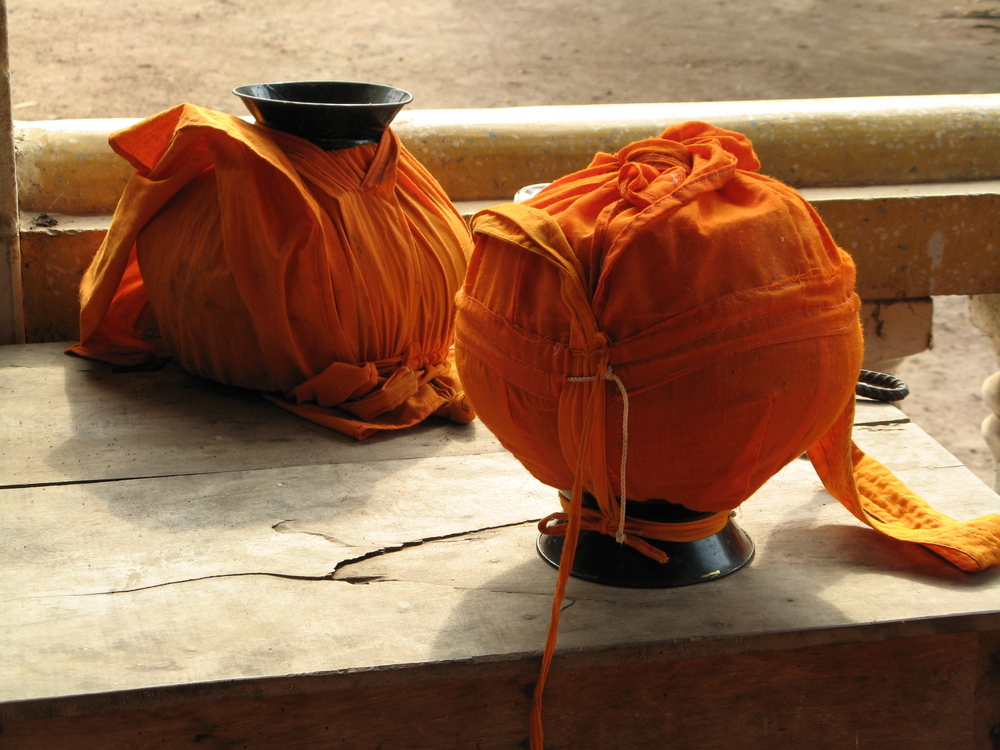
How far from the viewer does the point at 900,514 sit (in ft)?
4.46

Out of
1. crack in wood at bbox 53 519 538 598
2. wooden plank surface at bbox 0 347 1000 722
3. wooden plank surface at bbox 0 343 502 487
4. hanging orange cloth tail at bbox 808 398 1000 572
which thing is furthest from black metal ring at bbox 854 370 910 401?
crack in wood at bbox 53 519 538 598

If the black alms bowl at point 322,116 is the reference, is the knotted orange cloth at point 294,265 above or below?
below

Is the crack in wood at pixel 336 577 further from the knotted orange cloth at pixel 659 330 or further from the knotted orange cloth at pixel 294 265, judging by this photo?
the knotted orange cloth at pixel 294 265

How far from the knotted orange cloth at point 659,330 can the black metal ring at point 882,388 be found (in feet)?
2.35

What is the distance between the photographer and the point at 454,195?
2.31 meters

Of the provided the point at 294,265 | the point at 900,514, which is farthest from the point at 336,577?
the point at 900,514

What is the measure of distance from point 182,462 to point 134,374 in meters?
0.43

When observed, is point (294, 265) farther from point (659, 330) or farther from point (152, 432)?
point (659, 330)

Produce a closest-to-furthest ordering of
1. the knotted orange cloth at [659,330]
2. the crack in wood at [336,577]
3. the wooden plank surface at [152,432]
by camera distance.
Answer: the knotted orange cloth at [659,330]
the crack in wood at [336,577]
the wooden plank surface at [152,432]

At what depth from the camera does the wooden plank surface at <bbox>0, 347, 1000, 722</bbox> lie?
1067 millimetres

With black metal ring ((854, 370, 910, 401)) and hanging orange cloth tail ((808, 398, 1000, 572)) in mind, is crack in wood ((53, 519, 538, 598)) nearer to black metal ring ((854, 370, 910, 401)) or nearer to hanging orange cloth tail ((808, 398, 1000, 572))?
hanging orange cloth tail ((808, 398, 1000, 572))

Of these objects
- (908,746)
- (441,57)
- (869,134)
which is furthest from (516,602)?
(441,57)

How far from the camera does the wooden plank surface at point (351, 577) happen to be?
1067 mm

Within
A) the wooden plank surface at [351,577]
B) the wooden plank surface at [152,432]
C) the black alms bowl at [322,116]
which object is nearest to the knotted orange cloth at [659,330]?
the wooden plank surface at [351,577]
